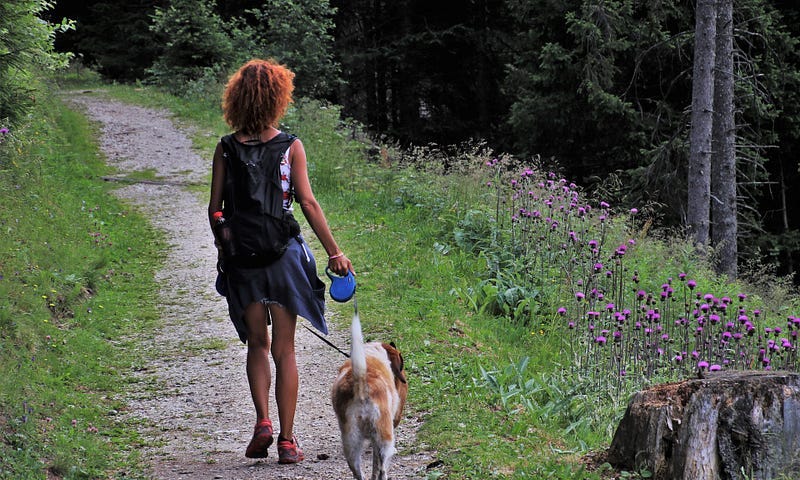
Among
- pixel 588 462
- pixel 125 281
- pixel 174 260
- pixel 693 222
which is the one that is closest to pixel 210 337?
pixel 125 281

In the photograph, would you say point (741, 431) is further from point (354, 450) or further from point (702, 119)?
point (702, 119)

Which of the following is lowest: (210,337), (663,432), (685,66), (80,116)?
(210,337)

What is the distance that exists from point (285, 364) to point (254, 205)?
3.01ft

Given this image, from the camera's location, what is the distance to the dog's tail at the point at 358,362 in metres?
3.78

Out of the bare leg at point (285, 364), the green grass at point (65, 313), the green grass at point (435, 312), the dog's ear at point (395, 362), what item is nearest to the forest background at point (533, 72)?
the green grass at point (435, 312)

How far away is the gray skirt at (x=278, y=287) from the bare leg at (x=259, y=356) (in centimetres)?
6

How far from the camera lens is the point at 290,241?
14.5ft

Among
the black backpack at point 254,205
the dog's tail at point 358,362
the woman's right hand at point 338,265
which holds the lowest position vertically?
the dog's tail at point 358,362

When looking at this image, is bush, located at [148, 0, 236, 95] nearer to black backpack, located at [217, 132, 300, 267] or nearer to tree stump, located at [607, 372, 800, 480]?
black backpack, located at [217, 132, 300, 267]

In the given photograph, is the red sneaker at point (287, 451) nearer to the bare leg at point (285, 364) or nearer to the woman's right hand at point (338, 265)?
the bare leg at point (285, 364)

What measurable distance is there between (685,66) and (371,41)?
42.0ft

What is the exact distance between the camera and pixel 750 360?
21.1 feet

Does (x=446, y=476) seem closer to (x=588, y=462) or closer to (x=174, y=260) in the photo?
(x=588, y=462)

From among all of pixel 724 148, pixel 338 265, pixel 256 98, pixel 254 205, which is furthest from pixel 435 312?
pixel 724 148
